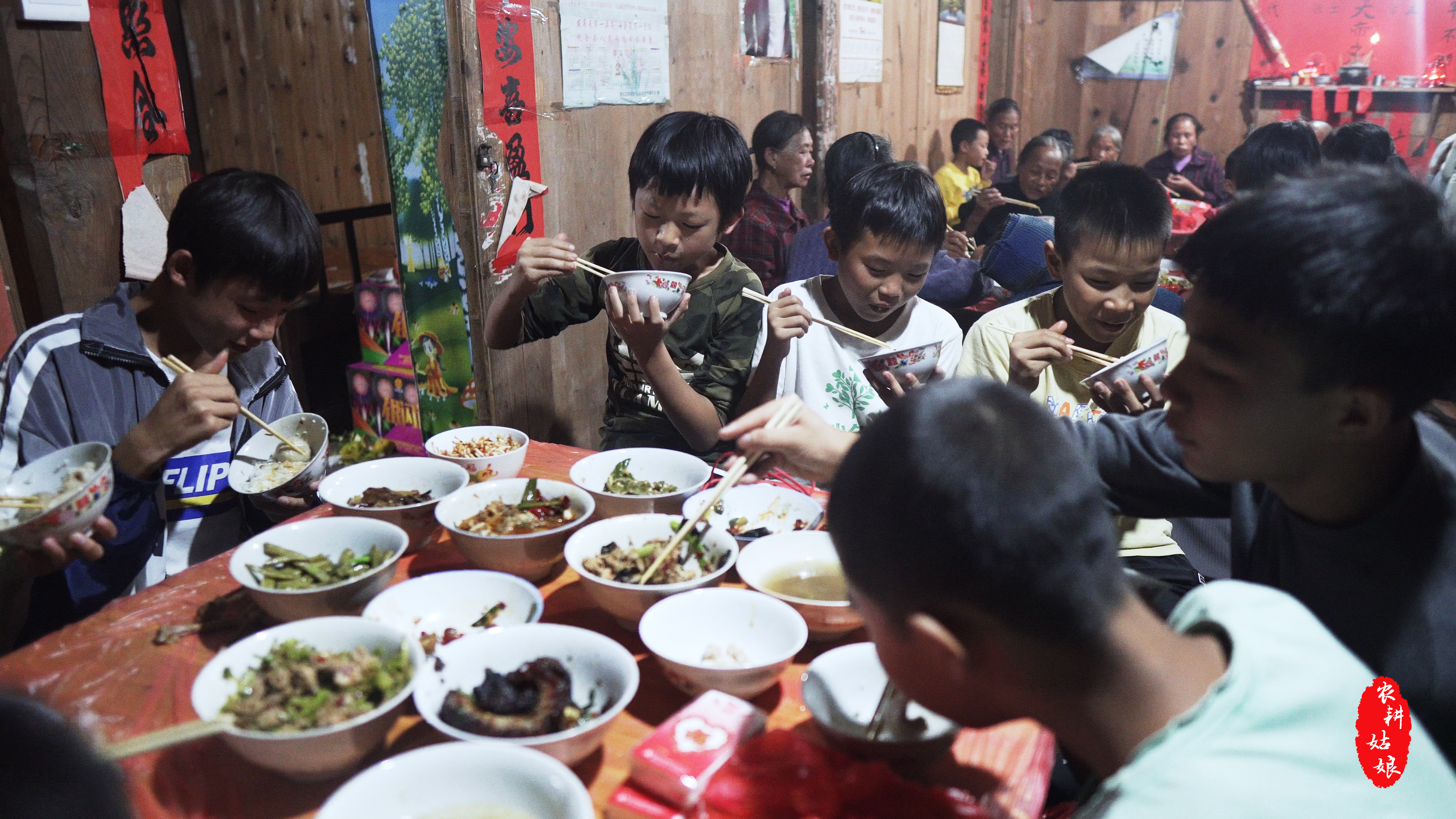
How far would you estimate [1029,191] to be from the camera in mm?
6953

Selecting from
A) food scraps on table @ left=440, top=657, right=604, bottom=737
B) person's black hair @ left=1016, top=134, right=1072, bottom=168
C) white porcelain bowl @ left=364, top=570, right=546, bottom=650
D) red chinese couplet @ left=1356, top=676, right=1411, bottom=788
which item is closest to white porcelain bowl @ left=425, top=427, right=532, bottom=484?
white porcelain bowl @ left=364, top=570, right=546, bottom=650

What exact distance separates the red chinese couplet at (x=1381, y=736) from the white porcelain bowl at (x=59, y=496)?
6.35ft

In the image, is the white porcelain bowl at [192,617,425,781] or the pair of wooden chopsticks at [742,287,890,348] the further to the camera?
the pair of wooden chopsticks at [742,287,890,348]

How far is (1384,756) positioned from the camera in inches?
43.3

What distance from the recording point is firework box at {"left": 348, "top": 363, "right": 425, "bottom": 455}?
4.52m

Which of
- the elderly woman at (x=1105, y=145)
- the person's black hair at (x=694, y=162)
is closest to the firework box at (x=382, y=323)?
the person's black hair at (x=694, y=162)

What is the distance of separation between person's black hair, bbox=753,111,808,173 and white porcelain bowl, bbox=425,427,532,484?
328cm

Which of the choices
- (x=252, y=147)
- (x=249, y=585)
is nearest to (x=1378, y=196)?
(x=249, y=585)

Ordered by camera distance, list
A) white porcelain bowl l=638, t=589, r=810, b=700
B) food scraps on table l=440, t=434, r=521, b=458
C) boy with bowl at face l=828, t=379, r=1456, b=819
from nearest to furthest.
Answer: boy with bowl at face l=828, t=379, r=1456, b=819 < white porcelain bowl l=638, t=589, r=810, b=700 < food scraps on table l=440, t=434, r=521, b=458

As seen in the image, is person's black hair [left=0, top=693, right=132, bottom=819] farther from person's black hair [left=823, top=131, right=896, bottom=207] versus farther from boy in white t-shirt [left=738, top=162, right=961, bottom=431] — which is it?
person's black hair [left=823, top=131, right=896, bottom=207]

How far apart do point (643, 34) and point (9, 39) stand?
241cm

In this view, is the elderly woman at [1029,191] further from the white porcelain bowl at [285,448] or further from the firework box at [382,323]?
the white porcelain bowl at [285,448]

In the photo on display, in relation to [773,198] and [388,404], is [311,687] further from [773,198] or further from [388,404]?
[773,198]

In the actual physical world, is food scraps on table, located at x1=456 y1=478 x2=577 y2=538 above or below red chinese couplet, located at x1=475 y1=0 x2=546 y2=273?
below
